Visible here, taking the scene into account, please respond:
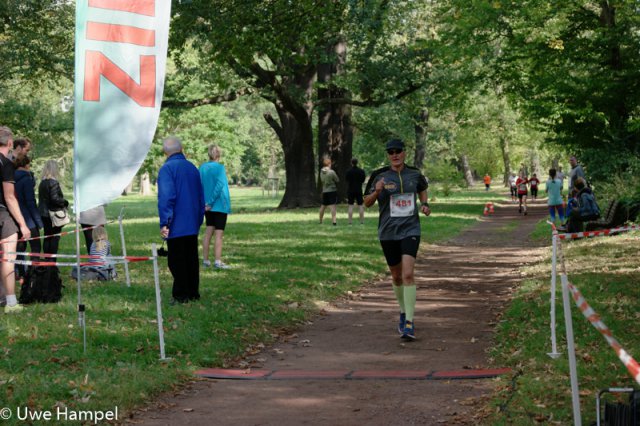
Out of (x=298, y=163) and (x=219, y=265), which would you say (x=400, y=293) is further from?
(x=298, y=163)

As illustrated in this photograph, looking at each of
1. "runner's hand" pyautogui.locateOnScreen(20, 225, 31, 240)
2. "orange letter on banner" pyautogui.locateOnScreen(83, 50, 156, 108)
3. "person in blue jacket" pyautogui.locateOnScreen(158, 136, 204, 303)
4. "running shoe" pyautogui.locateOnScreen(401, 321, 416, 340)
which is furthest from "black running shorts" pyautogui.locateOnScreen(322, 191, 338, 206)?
"orange letter on banner" pyautogui.locateOnScreen(83, 50, 156, 108)

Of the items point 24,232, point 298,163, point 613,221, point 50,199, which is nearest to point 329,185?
point 613,221

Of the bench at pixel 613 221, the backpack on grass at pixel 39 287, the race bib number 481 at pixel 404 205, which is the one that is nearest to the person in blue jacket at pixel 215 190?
the backpack on grass at pixel 39 287

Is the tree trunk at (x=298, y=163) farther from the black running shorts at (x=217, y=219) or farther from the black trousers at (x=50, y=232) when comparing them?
the black trousers at (x=50, y=232)

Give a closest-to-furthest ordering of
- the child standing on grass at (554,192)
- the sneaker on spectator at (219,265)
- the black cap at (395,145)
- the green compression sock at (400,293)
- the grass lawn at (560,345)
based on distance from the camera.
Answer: the grass lawn at (560,345), the black cap at (395,145), the green compression sock at (400,293), the sneaker on spectator at (219,265), the child standing on grass at (554,192)

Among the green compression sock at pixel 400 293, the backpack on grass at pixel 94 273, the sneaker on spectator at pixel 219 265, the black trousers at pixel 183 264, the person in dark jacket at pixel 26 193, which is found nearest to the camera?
the green compression sock at pixel 400 293

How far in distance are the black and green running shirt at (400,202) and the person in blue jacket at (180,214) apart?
7.90 ft

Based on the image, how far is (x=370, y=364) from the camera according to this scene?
8430 millimetres

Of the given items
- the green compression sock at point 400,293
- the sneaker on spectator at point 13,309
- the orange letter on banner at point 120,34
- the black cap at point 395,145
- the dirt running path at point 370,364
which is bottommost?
the dirt running path at point 370,364

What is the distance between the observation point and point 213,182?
1415 cm

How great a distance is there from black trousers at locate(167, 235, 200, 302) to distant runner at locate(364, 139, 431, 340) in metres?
2.47

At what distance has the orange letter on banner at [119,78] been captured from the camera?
26.1ft

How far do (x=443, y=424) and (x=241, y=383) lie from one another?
2.15 metres

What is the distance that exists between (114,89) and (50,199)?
5.57 m
